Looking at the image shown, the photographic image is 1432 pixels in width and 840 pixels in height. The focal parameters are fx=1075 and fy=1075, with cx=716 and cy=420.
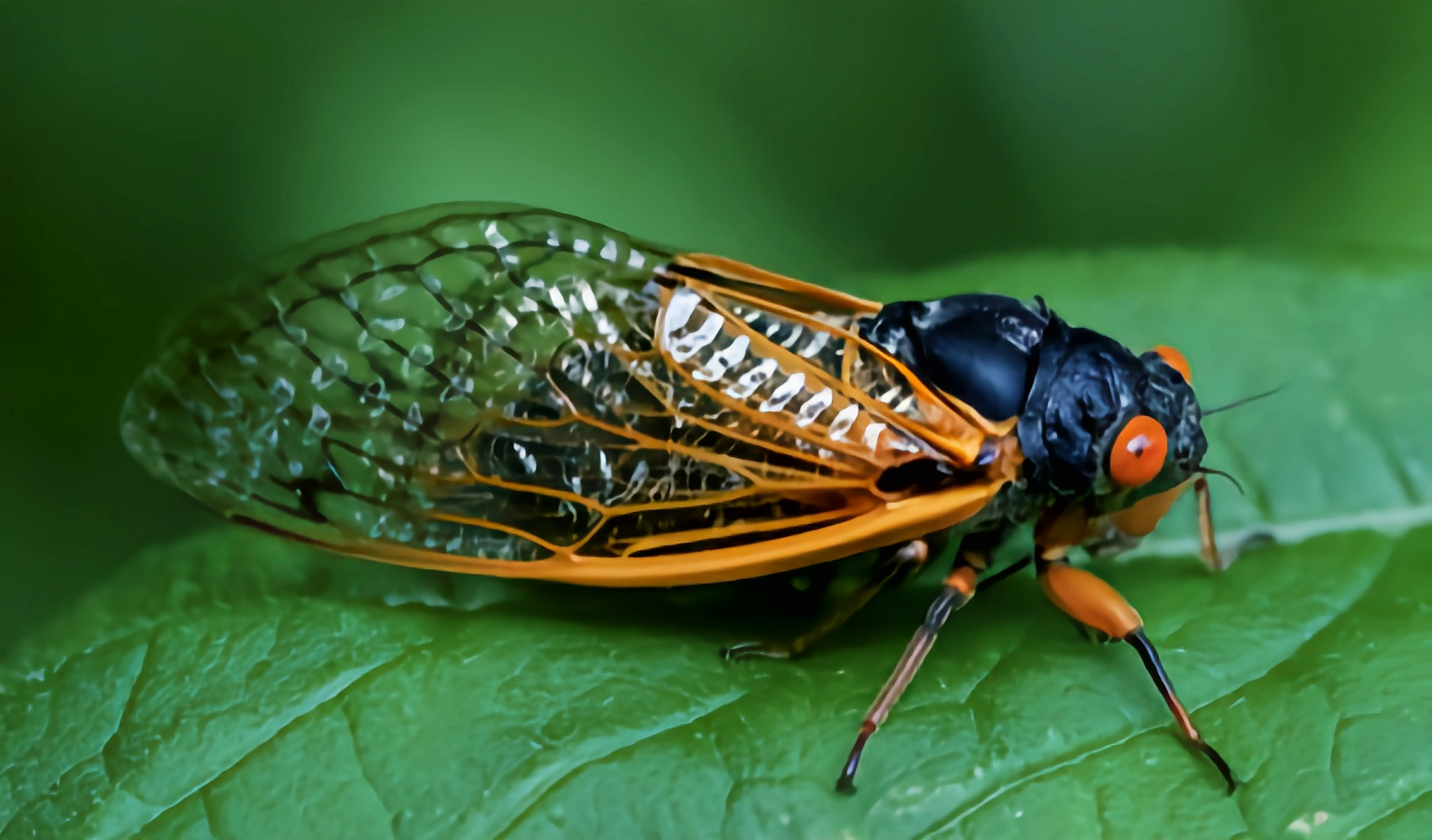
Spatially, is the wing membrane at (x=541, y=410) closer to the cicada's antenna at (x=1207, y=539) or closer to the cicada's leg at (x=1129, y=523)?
the cicada's leg at (x=1129, y=523)

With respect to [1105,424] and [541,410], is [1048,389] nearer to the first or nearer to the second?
[1105,424]

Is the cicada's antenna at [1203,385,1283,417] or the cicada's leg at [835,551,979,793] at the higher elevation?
the cicada's antenna at [1203,385,1283,417]

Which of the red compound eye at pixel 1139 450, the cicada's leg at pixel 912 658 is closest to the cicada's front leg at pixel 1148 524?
the red compound eye at pixel 1139 450

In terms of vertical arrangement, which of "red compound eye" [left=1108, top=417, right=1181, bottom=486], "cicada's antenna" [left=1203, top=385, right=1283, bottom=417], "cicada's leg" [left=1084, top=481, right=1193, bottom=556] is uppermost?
"cicada's antenna" [left=1203, top=385, right=1283, bottom=417]

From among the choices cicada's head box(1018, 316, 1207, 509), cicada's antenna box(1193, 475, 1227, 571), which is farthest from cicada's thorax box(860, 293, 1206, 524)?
cicada's antenna box(1193, 475, 1227, 571)

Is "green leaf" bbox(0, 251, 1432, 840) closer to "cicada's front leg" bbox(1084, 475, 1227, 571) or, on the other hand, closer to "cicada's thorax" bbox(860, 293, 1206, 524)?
"cicada's front leg" bbox(1084, 475, 1227, 571)

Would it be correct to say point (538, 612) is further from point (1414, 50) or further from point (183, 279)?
point (1414, 50)
